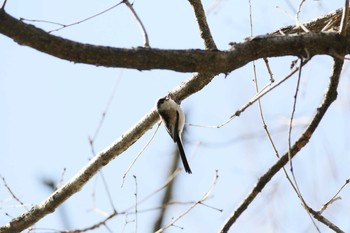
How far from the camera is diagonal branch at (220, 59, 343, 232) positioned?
2.53 meters

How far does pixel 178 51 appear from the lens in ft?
7.55

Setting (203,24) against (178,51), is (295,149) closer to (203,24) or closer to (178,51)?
(178,51)

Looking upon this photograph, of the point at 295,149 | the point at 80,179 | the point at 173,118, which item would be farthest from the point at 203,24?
the point at 80,179

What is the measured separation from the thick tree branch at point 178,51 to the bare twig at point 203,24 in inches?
30.2

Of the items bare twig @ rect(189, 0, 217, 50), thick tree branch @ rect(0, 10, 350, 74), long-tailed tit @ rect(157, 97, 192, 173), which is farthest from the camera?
long-tailed tit @ rect(157, 97, 192, 173)

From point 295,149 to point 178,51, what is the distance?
2.70ft

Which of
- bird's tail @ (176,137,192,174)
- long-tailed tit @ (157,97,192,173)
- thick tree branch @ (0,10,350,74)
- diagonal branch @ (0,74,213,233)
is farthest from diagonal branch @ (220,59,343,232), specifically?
bird's tail @ (176,137,192,174)

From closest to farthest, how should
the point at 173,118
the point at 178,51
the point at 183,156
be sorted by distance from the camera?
the point at 178,51 → the point at 173,118 → the point at 183,156

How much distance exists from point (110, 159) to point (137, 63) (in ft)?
4.55

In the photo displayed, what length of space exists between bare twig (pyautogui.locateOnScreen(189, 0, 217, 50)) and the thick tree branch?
0.77m

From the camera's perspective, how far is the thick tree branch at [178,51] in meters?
2.15

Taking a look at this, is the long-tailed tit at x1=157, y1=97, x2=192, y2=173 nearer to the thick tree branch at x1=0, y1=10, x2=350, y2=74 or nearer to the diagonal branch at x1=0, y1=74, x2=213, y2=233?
the diagonal branch at x1=0, y1=74, x2=213, y2=233

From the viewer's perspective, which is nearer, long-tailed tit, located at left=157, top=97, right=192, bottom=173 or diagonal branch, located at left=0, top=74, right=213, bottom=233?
diagonal branch, located at left=0, top=74, right=213, bottom=233

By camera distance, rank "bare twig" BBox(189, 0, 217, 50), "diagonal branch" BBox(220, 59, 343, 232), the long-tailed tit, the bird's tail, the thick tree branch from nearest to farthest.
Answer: the thick tree branch → "diagonal branch" BBox(220, 59, 343, 232) → "bare twig" BBox(189, 0, 217, 50) → the long-tailed tit → the bird's tail
